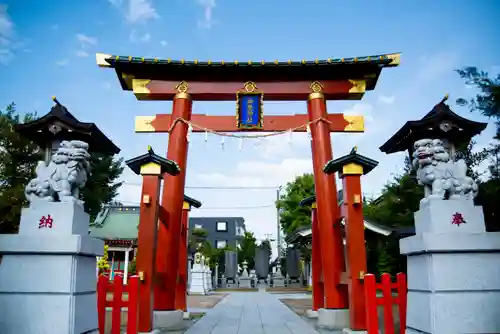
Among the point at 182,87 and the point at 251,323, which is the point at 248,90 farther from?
the point at 251,323

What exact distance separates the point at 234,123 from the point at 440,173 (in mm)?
5505

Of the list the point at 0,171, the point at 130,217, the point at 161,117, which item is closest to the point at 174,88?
the point at 161,117

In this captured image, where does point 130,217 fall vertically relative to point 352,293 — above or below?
above

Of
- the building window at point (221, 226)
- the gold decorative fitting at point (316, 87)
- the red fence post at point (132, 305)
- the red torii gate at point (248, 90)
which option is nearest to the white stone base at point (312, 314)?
the red torii gate at point (248, 90)

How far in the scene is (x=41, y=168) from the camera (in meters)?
5.10

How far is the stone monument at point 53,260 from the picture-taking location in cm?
438

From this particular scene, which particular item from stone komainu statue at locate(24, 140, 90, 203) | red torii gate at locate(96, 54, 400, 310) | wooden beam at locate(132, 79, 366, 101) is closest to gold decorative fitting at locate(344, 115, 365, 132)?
red torii gate at locate(96, 54, 400, 310)

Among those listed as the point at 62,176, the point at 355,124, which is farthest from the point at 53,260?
the point at 355,124

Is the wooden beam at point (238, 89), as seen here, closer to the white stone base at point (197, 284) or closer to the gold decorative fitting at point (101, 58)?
the gold decorative fitting at point (101, 58)

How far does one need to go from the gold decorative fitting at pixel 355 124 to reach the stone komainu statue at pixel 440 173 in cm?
438

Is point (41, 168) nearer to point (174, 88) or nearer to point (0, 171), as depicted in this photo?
point (174, 88)

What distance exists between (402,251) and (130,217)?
75.9 feet

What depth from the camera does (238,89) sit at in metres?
9.61

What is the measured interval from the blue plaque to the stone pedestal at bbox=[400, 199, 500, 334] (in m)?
5.45
